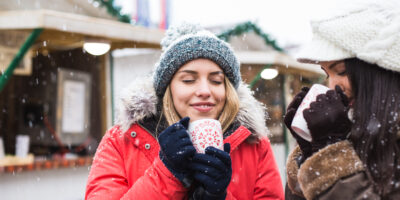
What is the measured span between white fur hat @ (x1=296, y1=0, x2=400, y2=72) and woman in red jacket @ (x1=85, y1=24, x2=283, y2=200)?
2.21 ft

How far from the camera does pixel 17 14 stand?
4934 mm

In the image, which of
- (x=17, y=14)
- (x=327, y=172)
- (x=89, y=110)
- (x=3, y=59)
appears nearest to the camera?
(x=327, y=172)

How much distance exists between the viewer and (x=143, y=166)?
2127 mm

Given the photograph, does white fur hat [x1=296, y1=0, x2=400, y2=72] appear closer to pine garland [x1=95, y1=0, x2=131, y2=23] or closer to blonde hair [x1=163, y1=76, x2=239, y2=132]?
blonde hair [x1=163, y1=76, x2=239, y2=132]

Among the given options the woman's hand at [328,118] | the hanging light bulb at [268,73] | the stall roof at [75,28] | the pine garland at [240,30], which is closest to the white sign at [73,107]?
the stall roof at [75,28]

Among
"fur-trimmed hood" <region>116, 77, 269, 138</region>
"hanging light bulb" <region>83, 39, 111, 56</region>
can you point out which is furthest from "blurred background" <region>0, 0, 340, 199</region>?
"fur-trimmed hood" <region>116, 77, 269, 138</region>

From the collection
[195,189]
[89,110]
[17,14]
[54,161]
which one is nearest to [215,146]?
[195,189]

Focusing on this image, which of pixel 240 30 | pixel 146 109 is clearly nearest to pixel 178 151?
pixel 146 109

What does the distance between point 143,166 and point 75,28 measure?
351 cm

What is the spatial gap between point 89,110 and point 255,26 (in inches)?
127

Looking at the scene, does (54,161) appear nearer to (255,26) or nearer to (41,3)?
(41,3)

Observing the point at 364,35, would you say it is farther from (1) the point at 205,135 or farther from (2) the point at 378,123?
(1) the point at 205,135

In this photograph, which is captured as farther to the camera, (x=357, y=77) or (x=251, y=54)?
(x=251, y=54)

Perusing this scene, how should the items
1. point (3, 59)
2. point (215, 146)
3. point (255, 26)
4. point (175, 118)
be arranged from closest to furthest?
point (215, 146) → point (175, 118) → point (3, 59) → point (255, 26)
